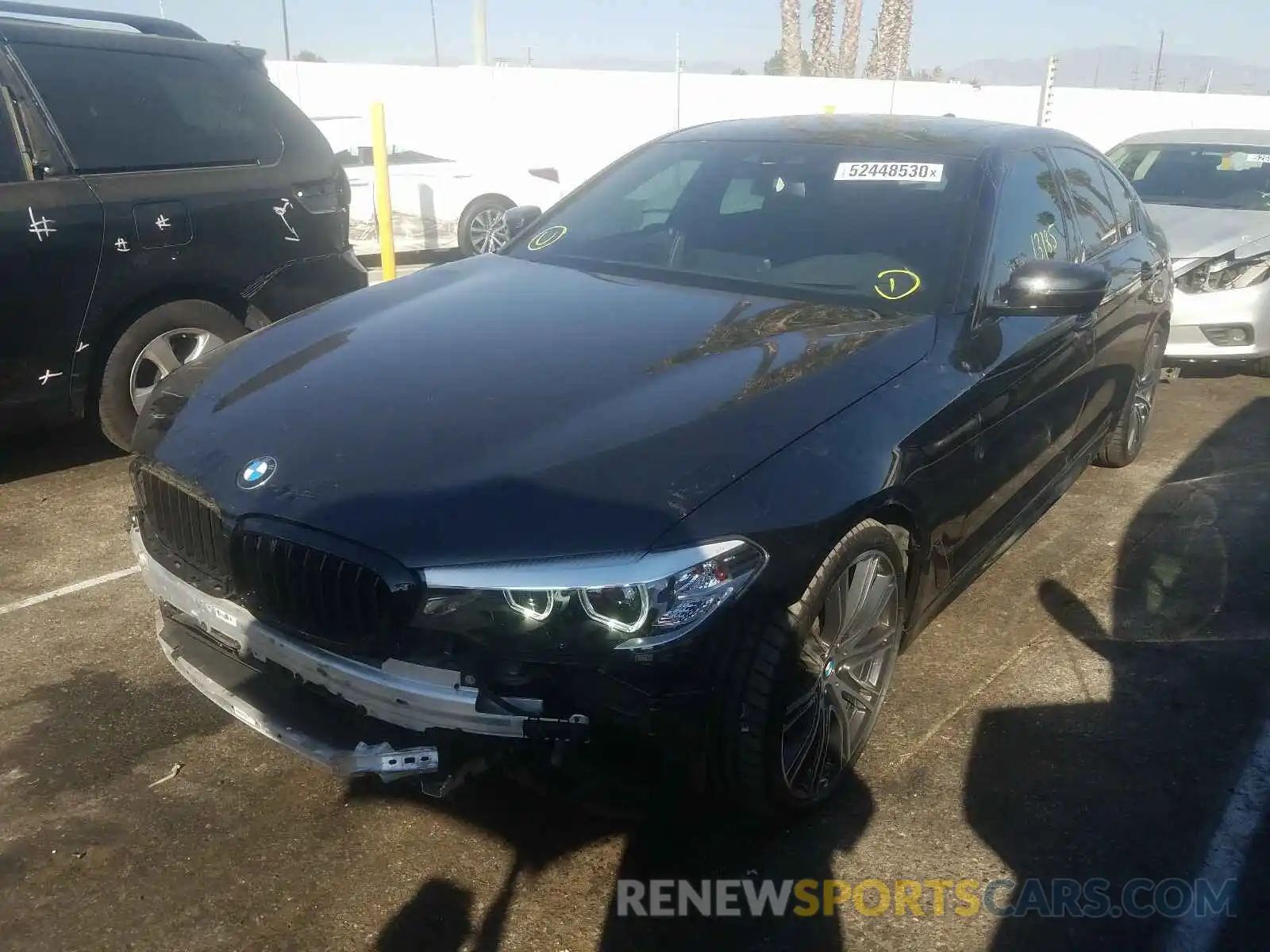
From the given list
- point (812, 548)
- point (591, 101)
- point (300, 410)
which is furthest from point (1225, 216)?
point (591, 101)

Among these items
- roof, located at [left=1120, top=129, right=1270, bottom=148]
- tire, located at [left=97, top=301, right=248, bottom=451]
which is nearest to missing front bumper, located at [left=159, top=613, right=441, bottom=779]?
tire, located at [left=97, top=301, right=248, bottom=451]

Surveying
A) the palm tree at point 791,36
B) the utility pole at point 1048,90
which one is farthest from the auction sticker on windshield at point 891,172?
the palm tree at point 791,36

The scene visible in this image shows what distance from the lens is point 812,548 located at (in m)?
2.46

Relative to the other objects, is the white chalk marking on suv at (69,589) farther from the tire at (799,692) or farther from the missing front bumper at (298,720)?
the tire at (799,692)

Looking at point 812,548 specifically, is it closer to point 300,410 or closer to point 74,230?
point 300,410

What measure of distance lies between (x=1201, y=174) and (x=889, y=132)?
17.5 ft

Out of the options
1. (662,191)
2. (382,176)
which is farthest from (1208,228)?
Result: (382,176)

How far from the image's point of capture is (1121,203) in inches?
201

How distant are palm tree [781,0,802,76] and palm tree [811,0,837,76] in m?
0.63

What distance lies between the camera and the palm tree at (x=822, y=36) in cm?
2628

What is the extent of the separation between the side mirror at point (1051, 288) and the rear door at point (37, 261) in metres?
3.74

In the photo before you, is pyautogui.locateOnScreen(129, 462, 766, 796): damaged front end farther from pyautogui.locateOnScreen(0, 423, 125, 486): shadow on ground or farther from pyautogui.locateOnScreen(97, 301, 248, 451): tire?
pyautogui.locateOnScreen(0, 423, 125, 486): shadow on ground

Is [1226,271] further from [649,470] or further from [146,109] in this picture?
[146,109]

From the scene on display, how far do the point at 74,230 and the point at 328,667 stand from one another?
10.5ft
